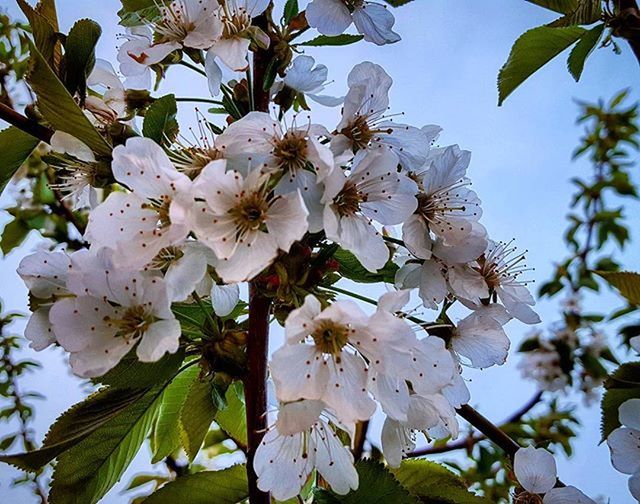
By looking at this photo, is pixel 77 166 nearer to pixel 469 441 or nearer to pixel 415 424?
pixel 415 424

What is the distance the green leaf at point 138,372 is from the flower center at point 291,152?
24 centimetres

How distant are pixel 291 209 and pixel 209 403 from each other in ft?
1.18

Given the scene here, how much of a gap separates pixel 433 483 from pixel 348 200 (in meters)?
0.46

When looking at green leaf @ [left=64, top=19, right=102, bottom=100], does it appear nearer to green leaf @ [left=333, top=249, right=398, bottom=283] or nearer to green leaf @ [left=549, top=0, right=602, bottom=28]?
green leaf @ [left=333, top=249, right=398, bottom=283]

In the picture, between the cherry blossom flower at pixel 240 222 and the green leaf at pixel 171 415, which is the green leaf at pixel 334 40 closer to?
the cherry blossom flower at pixel 240 222

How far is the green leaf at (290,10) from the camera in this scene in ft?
2.91

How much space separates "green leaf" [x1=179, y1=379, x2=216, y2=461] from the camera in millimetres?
859

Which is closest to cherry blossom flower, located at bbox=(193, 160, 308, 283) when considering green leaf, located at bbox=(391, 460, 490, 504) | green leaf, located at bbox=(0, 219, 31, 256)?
green leaf, located at bbox=(391, 460, 490, 504)

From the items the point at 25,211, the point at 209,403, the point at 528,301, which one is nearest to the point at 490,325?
the point at 528,301

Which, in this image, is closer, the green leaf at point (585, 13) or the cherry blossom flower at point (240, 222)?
the cherry blossom flower at point (240, 222)

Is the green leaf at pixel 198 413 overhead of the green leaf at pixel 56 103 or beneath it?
beneath

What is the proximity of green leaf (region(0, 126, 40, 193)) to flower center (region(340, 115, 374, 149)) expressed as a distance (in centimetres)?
43

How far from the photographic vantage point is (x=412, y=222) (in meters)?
0.79

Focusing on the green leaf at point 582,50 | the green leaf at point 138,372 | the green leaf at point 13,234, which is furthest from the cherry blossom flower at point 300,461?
the green leaf at point 13,234
